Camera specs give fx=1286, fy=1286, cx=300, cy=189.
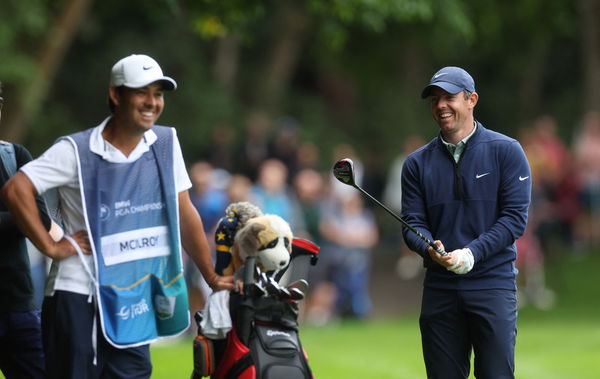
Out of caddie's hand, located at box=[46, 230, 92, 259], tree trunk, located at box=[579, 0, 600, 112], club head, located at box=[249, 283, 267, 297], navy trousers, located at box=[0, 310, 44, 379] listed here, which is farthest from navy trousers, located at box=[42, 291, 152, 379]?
tree trunk, located at box=[579, 0, 600, 112]

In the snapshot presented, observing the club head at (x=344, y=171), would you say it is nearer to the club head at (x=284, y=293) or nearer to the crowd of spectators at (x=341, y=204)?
the club head at (x=284, y=293)

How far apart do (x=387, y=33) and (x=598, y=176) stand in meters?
5.54

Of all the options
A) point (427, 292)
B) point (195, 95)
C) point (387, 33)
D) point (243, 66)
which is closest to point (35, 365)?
point (427, 292)

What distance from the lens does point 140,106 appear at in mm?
6441

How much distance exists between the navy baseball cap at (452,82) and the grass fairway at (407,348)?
5215mm

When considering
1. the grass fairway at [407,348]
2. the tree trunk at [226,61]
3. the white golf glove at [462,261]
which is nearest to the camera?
the white golf glove at [462,261]

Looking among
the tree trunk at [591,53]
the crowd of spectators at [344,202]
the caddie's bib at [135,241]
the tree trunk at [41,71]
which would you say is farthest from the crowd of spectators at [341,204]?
the caddie's bib at [135,241]

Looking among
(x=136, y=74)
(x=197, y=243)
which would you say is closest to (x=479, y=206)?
(x=197, y=243)

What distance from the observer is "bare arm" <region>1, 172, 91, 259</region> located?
625cm

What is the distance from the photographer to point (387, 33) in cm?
2641

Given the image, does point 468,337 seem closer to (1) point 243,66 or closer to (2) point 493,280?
(2) point 493,280

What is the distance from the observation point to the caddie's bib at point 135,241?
6.33 metres

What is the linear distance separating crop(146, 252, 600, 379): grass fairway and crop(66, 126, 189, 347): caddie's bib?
4.93 meters

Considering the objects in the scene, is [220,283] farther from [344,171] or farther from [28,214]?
[28,214]
